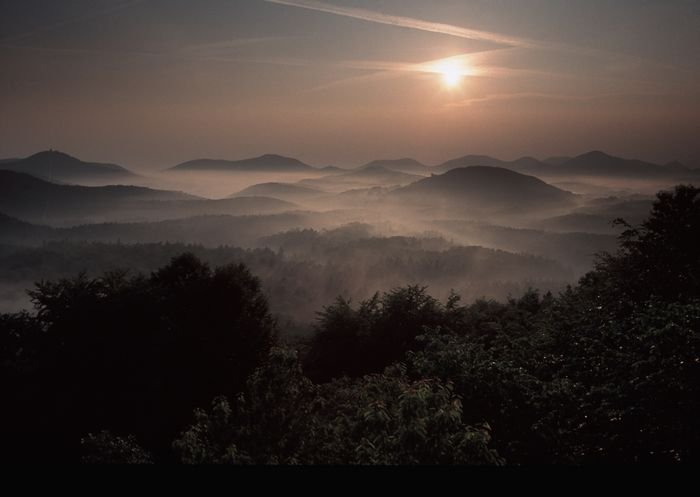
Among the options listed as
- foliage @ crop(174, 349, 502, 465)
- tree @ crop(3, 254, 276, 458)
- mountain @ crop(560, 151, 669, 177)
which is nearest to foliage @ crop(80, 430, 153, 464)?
→ foliage @ crop(174, 349, 502, 465)

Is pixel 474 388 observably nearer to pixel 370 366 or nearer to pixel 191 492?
pixel 191 492

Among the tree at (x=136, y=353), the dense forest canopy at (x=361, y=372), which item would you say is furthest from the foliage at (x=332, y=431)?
the tree at (x=136, y=353)

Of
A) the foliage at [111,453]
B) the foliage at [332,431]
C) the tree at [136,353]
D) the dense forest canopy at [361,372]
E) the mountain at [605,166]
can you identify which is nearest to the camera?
the foliage at [332,431]

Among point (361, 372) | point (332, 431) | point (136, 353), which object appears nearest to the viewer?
point (332, 431)

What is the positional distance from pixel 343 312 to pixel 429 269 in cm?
15919

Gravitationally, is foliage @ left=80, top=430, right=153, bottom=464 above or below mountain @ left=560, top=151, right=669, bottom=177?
below

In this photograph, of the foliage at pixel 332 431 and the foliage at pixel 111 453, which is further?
the foliage at pixel 111 453

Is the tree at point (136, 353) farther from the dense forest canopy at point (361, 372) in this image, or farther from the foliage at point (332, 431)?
the foliage at point (332, 431)

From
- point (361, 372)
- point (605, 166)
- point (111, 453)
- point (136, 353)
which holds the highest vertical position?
point (605, 166)

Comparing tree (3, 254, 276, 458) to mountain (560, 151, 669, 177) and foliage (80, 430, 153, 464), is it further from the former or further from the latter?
mountain (560, 151, 669, 177)

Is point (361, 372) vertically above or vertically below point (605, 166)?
below

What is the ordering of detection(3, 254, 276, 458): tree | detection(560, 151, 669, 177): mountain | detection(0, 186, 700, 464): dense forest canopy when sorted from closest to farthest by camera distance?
1. detection(0, 186, 700, 464): dense forest canopy
2. detection(3, 254, 276, 458): tree
3. detection(560, 151, 669, 177): mountain

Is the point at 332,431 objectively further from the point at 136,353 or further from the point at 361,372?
the point at 361,372

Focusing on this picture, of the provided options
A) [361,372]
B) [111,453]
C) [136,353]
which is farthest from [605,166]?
[111,453]
